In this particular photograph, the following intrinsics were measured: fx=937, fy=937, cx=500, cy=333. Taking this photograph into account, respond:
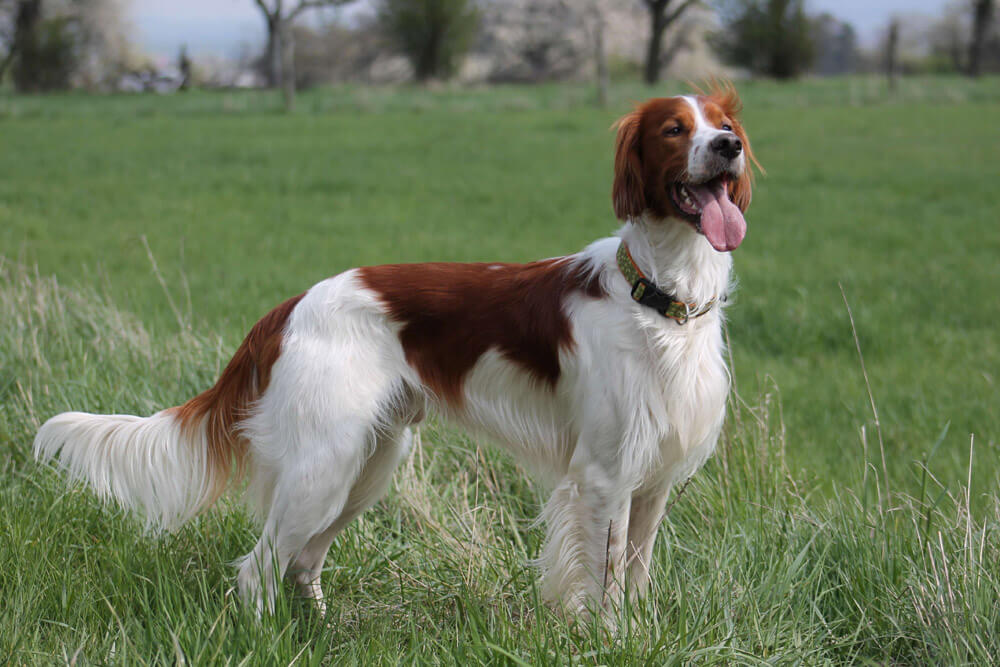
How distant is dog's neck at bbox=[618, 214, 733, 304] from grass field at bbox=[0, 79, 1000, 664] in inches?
31.0

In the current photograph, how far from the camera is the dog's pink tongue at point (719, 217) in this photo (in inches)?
98.0

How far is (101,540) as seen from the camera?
3029mm

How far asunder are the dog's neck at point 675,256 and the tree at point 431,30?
3693 centimetres

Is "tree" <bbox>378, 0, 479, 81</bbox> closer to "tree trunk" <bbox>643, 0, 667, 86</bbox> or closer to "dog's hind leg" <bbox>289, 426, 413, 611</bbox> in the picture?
"tree trunk" <bbox>643, 0, 667, 86</bbox>

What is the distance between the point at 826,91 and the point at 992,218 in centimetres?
1537

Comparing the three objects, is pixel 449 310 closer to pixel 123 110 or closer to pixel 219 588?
pixel 219 588

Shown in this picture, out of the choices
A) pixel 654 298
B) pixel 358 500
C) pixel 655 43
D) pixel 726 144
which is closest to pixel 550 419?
pixel 654 298

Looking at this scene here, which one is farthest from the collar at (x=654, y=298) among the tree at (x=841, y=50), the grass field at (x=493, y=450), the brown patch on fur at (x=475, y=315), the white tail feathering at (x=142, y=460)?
the tree at (x=841, y=50)

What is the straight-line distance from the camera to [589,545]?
2674 mm

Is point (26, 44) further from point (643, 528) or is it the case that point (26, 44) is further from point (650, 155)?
point (643, 528)

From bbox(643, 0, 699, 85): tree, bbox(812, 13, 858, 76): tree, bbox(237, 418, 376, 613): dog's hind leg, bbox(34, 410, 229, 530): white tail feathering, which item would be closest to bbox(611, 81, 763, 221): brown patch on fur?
bbox(237, 418, 376, 613): dog's hind leg

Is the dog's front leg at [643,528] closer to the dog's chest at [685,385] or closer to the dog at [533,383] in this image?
the dog at [533,383]

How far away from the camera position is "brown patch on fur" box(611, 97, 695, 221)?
259 centimetres

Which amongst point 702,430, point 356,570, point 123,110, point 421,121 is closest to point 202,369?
point 356,570
